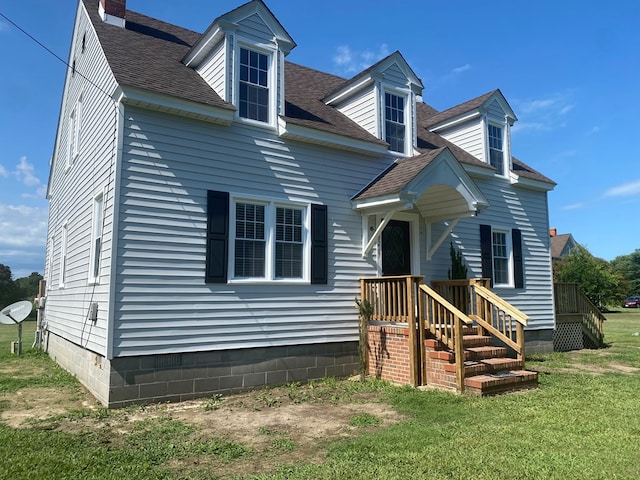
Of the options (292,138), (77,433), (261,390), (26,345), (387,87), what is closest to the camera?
(77,433)

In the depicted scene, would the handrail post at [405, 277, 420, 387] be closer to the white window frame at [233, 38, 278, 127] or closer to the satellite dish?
the white window frame at [233, 38, 278, 127]

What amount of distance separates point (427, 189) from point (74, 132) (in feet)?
28.8

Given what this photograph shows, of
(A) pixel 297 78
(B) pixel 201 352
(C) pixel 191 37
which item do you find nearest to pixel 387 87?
(A) pixel 297 78

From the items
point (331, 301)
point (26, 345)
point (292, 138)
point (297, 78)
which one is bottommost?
point (26, 345)

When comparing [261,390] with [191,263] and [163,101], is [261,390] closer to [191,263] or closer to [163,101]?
[191,263]

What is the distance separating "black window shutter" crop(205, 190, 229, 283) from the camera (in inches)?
309

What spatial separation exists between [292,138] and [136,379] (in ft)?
16.4

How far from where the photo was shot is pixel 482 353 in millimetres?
8312

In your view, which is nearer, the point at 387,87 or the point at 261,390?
the point at 261,390

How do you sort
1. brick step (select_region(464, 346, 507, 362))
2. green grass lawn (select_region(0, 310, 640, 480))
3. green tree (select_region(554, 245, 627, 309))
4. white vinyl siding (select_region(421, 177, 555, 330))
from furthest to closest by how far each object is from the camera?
green tree (select_region(554, 245, 627, 309))
white vinyl siding (select_region(421, 177, 555, 330))
brick step (select_region(464, 346, 507, 362))
green grass lawn (select_region(0, 310, 640, 480))

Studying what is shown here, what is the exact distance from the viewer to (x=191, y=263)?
7.70 m

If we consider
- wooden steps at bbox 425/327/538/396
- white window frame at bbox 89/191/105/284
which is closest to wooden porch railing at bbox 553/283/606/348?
wooden steps at bbox 425/327/538/396

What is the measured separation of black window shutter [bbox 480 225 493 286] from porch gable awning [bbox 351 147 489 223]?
2.12 m

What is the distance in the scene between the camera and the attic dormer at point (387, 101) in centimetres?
1045
